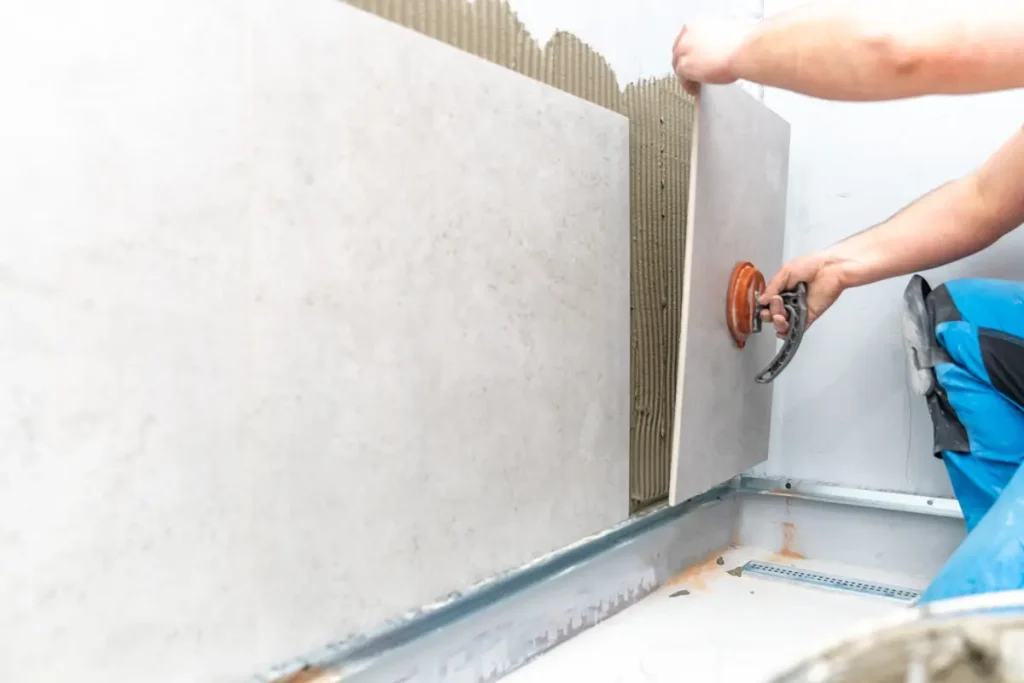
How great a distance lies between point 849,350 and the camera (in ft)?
6.63

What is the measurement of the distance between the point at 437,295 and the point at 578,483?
1.72ft

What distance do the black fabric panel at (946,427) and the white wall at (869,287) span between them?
14.1 inches

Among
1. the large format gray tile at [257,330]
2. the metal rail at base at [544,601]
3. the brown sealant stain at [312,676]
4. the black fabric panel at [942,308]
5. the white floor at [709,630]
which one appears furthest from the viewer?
the black fabric panel at [942,308]

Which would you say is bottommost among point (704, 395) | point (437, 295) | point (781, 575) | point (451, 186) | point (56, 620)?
point (781, 575)

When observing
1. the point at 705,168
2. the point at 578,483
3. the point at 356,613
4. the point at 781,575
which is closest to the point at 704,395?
the point at 578,483

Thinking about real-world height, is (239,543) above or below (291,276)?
below

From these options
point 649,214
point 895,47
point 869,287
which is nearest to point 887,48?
point 895,47

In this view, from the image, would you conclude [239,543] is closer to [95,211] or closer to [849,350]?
[95,211]

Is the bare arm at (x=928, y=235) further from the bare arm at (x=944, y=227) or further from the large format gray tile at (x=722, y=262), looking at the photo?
the large format gray tile at (x=722, y=262)

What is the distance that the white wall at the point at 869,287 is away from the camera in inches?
73.3

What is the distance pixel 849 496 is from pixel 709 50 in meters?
1.35

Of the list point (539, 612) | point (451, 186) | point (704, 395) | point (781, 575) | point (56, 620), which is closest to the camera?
point (56, 620)

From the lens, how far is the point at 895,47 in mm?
888

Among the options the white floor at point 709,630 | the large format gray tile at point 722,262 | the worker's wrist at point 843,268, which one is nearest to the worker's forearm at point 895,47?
the large format gray tile at point 722,262
